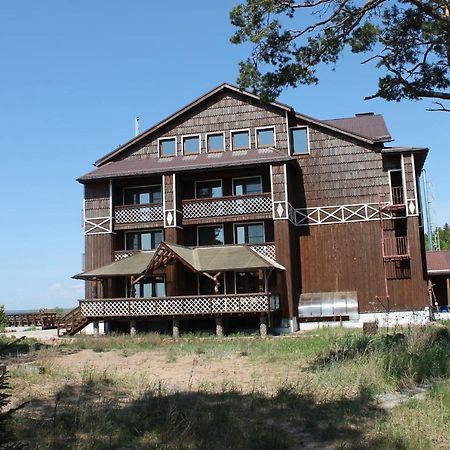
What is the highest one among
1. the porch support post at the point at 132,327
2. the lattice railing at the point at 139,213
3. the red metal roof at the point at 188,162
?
the red metal roof at the point at 188,162

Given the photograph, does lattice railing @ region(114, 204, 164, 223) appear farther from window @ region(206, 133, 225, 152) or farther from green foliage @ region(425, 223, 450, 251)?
green foliage @ region(425, 223, 450, 251)

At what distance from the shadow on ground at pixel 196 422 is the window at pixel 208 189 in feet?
69.9

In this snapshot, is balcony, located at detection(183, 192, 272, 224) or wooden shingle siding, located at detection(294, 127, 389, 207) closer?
balcony, located at detection(183, 192, 272, 224)

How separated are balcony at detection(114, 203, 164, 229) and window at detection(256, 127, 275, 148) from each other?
21.2 feet

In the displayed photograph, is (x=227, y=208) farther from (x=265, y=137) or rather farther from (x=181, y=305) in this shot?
(x=181, y=305)

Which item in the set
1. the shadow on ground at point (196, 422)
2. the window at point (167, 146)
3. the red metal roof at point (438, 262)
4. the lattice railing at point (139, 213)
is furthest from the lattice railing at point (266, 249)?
the shadow on ground at point (196, 422)

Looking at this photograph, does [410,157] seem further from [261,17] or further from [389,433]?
[389,433]

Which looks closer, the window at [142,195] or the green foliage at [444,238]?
the window at [142,195]

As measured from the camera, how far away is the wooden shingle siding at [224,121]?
3094 cm

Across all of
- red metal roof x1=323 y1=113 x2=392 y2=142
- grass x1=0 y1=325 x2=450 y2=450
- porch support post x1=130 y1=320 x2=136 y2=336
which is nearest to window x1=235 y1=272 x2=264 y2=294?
porch support post x1=130 y1=320 x2=136 y2=336

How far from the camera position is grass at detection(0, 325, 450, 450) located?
7406mm

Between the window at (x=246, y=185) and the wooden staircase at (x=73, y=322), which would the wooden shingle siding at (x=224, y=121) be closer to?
the window at (x=246, y=185)

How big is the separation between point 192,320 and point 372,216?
1082 cm

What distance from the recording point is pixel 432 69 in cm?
1282
